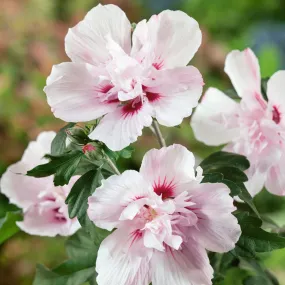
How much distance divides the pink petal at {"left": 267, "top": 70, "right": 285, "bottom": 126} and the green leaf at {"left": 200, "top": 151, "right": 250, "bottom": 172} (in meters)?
0.05

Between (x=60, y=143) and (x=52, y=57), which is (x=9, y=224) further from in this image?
(x=52, y=57)

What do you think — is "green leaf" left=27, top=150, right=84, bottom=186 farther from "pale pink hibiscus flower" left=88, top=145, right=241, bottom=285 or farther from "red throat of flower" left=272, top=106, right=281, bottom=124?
"red throat of flower" left=272, top=106, right=281, bottom=124

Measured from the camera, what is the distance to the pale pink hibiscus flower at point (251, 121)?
499mm

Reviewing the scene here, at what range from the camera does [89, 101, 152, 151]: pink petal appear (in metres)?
0.40

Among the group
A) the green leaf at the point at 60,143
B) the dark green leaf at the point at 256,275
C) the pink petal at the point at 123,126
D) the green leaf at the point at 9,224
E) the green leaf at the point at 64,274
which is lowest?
the dark green leaf at the point at 256,275

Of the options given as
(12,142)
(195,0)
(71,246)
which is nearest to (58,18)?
(195,0)

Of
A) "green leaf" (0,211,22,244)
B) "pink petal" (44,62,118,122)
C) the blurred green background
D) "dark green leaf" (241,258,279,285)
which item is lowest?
the blurred green background

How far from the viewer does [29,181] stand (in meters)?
0.55

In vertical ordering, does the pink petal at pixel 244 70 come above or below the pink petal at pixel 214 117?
above

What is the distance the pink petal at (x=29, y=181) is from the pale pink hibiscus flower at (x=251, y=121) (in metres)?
0.15

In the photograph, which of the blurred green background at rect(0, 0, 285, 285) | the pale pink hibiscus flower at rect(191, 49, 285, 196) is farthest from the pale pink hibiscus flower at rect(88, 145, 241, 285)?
the blurred green background at rect(0, 0, 285, 285)

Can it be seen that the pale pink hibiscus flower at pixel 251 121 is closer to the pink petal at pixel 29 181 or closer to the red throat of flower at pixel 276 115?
the red throat of flower at pixel 276 115

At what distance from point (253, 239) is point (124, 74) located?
171 mm

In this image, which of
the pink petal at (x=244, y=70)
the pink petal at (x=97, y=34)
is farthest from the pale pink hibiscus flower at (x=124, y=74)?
the pink petal at (x=244, y=70)
